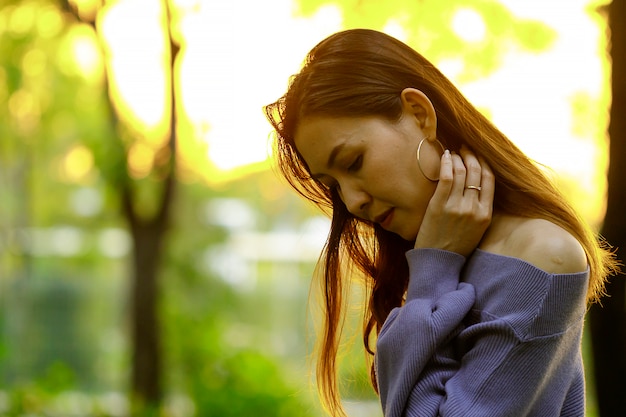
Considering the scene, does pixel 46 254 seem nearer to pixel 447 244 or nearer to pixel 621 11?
pixel 621 11

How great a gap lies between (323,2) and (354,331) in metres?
2.54

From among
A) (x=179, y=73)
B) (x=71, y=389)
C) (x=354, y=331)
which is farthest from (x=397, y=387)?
(x=71, y=389)

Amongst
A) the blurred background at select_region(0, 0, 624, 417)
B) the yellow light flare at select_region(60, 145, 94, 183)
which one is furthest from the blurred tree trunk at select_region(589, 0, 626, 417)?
the yellow light flare at select_region(60, 145, 94, 183)

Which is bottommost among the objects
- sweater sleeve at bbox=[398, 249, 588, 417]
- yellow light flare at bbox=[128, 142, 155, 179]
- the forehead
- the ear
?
yellow light flare at bbox=[128, 142, 155, 179]

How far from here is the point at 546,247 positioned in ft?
3.70

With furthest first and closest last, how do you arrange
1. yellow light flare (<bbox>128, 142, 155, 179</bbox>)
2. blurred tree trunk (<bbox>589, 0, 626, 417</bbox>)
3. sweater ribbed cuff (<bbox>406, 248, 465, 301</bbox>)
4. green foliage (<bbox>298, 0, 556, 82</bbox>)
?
yellow light flare (<bbox>128, 142, 155, 179</bbox>) → green foliage (<bbox>298, 0, 556, 82</bbox>) → blurred tree trunk (<bbox>589, 0, 626, 417</bbox>) → sweater ribbed cuff (<bbox>406, 248, 465, 301</bbox>)

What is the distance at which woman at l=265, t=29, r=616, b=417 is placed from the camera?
1.11 m

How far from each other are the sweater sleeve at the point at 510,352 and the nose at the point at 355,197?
215 millimetres

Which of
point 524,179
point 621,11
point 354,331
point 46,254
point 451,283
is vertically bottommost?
point 46,254

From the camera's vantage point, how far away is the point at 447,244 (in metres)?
1.24

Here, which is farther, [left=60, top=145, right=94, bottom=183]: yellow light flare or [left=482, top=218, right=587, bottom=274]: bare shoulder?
[left=60, top=145, right=94, bottom=183]: yellow light flare

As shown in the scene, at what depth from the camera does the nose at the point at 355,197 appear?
1.25m

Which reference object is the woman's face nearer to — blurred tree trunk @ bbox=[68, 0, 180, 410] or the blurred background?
the blurred background

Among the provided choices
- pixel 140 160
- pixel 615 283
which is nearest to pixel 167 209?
pixel 140 160
